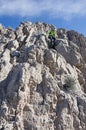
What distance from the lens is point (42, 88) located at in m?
44.4

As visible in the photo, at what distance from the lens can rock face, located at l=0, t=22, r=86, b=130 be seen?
41.2 m

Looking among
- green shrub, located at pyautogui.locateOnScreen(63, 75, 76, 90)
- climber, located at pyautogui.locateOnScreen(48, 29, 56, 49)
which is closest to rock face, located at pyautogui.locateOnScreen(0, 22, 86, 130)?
green shrub, located at pyautogui.locateOnScreen(63, 75, 76, 90)

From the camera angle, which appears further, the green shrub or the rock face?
the green shrub

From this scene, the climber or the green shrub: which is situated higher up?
the climber

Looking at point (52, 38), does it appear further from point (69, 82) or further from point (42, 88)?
point (42, 88)

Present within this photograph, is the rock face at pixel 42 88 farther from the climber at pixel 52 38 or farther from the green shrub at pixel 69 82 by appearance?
the climber at pixel 52 38

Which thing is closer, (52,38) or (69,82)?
(69,82)

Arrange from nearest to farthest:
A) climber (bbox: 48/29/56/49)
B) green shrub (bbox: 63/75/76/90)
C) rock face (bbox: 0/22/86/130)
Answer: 1. rock face (bbox: 0/22/86/130)
2. green shrub (bbox: 63/75/76/90)
3. climber (bbox: 48/29/56/49)

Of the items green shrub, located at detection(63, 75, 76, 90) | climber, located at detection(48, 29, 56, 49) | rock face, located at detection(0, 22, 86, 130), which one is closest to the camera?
rock face, located at detection(0, 22, 86, 130)

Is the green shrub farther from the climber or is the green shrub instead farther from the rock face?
the climber

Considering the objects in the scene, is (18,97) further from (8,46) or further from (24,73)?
(8,46)

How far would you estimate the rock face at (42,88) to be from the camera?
41.2 meters

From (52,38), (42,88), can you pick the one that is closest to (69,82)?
(42,88)

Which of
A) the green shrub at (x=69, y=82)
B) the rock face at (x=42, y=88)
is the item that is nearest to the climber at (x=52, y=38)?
the rock face at (x=42, y=88)
